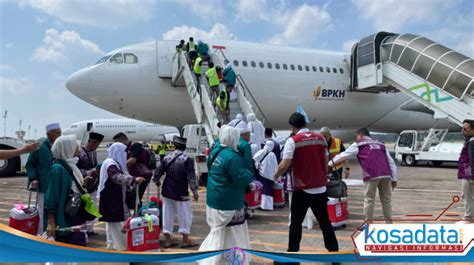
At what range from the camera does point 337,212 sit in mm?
6035

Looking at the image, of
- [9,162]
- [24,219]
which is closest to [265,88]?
[9,162]

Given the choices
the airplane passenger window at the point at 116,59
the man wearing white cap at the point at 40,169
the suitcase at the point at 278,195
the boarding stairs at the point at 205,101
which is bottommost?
the suitcase at the point at 278,195

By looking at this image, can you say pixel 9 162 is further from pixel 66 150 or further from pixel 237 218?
pixel 237 218

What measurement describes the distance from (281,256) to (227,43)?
40.6ft

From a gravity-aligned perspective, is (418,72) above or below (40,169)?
above

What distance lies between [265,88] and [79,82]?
660 centimetres

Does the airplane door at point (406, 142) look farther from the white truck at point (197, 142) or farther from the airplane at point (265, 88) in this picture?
the white truck at point (197, 142)

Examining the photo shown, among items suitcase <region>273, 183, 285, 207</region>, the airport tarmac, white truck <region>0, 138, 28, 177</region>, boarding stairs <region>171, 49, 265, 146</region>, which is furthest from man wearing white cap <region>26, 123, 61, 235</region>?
white truck <region>0, 138, 28, 177</region>

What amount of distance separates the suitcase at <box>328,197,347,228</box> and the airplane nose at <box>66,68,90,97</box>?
9.76 m

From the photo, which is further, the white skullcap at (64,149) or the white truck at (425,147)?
the white truck at (425,147)

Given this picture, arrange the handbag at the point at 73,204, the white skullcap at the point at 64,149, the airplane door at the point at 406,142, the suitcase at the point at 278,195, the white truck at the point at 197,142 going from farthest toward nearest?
the airplane door at the point at 406,142, the white truck at the point at 197,142, the suitcase at the point at 278,195, the white skullcap at the point at 64,149, the handbag at the point at 73,204

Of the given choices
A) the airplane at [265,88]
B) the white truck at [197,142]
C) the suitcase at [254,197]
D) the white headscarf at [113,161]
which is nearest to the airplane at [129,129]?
the airplane at [265,88]

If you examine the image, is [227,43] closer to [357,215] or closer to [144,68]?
[144,68]

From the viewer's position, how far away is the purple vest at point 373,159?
5.63m
